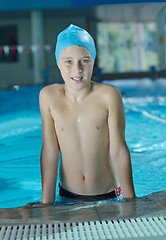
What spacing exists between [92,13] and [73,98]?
21.0m

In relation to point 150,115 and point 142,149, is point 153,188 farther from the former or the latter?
point 150,115

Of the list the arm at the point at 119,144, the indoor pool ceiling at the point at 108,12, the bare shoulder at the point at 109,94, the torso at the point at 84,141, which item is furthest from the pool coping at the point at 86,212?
the indoor pool ceiling at the point at 108,12

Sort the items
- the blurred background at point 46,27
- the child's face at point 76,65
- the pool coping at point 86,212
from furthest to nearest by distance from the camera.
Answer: the blurred background at point 46,27
the child's face at point 76,65
the pool coping at point 86,212

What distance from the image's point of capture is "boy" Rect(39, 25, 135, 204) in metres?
2.11

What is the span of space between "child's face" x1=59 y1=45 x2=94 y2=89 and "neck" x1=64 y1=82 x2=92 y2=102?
1.9 inches

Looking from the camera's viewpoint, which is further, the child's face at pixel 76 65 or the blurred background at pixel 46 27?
the blurred background at pixel 46 27

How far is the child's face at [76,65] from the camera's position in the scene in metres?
2.07

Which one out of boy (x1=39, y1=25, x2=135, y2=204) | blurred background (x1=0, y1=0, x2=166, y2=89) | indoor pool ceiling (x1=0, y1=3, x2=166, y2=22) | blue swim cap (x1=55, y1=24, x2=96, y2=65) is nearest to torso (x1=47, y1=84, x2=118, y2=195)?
boy (x1=39, y1=25, x2=135, y2=204)

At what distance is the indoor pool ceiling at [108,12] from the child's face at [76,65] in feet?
59.6

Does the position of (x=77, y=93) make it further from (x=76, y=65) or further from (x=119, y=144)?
(x=119, y=144)

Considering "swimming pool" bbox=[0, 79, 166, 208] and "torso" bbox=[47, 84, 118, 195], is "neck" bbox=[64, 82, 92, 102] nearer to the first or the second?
"torso" bbox=[47, 84, 118, 195]

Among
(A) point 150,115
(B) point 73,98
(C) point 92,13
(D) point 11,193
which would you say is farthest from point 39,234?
(C) point 92,13

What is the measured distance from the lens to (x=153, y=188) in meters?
3.66

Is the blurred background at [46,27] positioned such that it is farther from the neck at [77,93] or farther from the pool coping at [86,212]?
the pool coping at [86,212]
